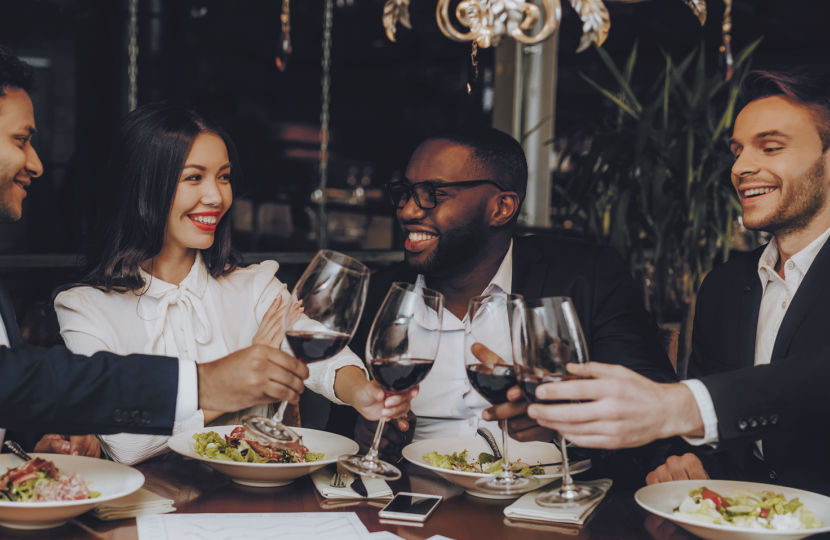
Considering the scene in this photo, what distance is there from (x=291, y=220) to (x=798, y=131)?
17.5ft

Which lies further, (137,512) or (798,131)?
(798,131)

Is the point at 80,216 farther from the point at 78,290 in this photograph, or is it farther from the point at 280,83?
the point at 280,83

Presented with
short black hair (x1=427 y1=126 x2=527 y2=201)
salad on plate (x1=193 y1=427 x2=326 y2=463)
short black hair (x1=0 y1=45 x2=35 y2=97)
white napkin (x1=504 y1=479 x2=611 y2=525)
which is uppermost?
short black hair (x1=0 y1=45 x2=35 y2=97)

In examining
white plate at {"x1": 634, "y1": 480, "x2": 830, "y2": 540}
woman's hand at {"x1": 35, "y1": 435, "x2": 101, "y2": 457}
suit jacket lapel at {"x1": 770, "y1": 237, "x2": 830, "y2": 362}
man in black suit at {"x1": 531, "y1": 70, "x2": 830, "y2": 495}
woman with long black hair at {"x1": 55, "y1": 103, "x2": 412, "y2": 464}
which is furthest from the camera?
woman with long black hair at {"x1": 55, "y1": 103, "x2": 412, "y2": 464}

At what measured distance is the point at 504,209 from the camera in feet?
7.61

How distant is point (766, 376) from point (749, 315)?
0.66 meters

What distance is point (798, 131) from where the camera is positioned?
1858mm

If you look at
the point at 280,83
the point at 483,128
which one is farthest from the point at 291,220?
the point at 483,128

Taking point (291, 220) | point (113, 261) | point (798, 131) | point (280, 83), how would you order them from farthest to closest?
point (280, 83)
point (291, 220)
point (113, 261)
point (798, 131)

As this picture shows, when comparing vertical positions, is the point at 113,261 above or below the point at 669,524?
above

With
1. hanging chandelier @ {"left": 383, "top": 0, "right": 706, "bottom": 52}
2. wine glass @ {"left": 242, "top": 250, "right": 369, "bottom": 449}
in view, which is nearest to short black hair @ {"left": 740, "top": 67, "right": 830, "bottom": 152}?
hanging chandelier @ {"left": 383, "top": 0, "right": 706, "bottom": 52}

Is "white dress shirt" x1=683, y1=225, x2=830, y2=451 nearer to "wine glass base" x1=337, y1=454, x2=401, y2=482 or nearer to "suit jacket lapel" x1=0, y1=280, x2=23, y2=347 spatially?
"wine glass base" x1=337, y1=454, x2=401, y2=482

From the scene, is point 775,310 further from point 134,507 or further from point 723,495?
point 134,507

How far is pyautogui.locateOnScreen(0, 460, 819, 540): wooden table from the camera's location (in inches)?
47.2
